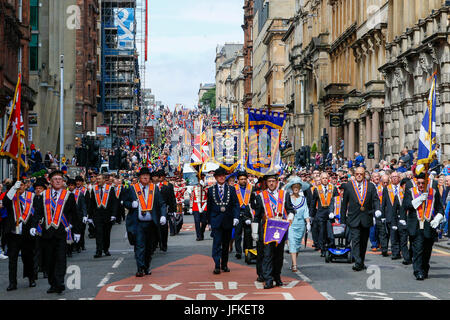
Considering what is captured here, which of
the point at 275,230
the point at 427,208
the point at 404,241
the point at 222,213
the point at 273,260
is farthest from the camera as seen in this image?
the point at 404,241

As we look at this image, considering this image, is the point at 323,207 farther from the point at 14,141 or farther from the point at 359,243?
the point at 14,141

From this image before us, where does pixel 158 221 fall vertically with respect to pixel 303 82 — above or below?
below

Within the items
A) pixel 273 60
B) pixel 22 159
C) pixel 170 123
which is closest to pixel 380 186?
pixel 22 159

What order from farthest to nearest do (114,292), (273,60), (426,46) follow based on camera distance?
(273,60)
(426,46)
(114,292)

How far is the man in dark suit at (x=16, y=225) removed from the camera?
15.7 m

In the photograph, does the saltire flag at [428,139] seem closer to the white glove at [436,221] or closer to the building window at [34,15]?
the white glove at [436,221]

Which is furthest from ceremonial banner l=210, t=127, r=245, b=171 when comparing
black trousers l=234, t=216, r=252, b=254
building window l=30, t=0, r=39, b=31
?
black trousers l=234, t=216, r=252, b=254

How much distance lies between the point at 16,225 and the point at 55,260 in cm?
103

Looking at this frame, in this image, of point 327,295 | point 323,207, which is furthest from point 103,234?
point 327,295

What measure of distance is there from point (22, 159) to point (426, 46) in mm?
23471

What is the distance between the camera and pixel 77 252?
2355 cm

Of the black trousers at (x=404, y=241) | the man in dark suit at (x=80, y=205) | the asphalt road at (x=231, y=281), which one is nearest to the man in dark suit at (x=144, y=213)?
the asphalt road at (x=231, y=281)

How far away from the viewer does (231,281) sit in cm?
1582
